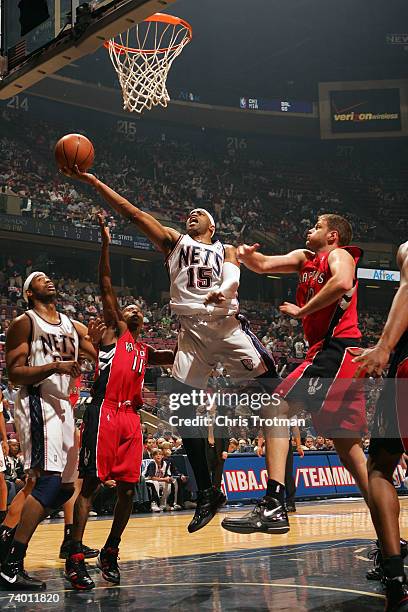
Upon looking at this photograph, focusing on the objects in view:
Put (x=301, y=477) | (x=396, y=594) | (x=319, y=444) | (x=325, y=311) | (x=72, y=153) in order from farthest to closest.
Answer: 1. (x=319, y=444)
2. (x=301, y=477)
3. (x=72, y=153)
4. (x=325, y=311)
5. (x=396, y=594)

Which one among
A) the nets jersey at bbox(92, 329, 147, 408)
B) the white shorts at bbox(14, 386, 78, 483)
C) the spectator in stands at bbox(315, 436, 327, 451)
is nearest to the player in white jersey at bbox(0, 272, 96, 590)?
the white shorts at bbox(14, 386, 78, 483)

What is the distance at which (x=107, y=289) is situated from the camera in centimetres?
651

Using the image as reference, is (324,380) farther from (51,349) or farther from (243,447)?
(243,447)

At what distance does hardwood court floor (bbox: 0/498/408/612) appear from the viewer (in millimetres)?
5133

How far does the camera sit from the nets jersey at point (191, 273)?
5.45m

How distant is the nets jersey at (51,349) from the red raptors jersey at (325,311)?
210 centimetres

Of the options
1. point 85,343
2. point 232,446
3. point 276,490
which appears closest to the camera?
point 276,490

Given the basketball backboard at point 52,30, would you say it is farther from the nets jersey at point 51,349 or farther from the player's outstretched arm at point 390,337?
the player's outstretched arm at point 390,337

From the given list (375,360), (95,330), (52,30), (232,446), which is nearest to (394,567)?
(375,360)

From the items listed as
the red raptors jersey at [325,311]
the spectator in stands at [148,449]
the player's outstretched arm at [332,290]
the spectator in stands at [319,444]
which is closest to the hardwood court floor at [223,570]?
the red raptors jersey at [325,311]

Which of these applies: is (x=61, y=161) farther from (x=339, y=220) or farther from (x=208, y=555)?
(x=208, y=555)

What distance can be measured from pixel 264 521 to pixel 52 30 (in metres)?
4.53

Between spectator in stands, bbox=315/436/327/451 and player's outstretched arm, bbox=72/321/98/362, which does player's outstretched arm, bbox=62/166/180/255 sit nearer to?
player's outstretched arm, bbox=72/321/98/362

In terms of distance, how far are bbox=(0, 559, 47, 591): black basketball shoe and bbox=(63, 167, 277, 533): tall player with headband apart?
4.42ft
